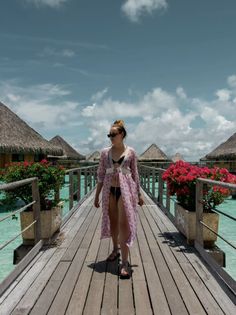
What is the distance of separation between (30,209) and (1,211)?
9.02 metres

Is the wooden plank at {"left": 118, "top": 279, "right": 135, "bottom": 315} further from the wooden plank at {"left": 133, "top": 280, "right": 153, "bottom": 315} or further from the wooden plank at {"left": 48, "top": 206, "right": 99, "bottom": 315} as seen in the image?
the wooden plank at {"left": 48, "top": 206, "right": 99, "bottom": 315}

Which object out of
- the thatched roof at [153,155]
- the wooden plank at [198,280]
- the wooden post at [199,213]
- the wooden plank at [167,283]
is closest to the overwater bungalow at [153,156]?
the thatched roof at [153,155]

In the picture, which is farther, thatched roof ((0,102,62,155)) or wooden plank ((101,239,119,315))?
thatched roof ((0,102,62,155))

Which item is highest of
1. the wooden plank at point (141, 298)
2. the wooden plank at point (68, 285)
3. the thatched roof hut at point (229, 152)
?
the thatched roof hut at point (229, 152)

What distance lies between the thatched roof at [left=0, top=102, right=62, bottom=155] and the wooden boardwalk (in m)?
17.3

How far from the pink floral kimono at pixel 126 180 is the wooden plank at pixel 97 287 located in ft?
1.53

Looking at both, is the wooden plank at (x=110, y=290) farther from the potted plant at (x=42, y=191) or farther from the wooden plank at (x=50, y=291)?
the potted plant at (x=42, y=191)

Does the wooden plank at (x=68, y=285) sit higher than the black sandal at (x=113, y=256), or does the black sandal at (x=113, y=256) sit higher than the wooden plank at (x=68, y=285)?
the black sandal at (x=113, y=256)

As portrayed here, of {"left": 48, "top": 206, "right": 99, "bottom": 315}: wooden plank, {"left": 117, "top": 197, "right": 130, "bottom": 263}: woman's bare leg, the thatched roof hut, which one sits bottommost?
{"left": 48, "top": 206, "right": 99, "bottom": 315}: wooden plank

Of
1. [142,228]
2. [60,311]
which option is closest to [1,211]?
[142,228]

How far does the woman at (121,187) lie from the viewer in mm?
3697

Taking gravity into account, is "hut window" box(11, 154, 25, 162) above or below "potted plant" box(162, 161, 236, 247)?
above

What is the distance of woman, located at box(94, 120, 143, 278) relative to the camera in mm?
3697

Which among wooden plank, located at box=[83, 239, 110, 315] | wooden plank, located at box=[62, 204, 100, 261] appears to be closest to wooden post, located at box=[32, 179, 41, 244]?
wooden plank, located at box=[62, 204, 100, 261]
